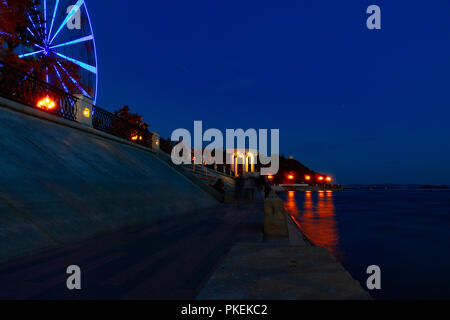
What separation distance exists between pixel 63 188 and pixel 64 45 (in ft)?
68.3

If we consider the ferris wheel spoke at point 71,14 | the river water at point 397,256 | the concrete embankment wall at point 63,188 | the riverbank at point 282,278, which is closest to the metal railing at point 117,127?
the concrete embankment wall at point 63,188

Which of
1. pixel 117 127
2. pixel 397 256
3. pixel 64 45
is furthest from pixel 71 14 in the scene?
pixel 397 256

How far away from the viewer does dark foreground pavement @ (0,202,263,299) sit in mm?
3141

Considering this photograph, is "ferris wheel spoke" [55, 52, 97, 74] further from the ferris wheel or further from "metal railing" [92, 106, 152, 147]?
"metal railing" [92, 106, 152, 147]

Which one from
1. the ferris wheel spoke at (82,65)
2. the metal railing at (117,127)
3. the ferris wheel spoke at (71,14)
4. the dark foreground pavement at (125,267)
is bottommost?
the dark foreground pavement at (125,267)

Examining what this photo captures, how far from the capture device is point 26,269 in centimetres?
394

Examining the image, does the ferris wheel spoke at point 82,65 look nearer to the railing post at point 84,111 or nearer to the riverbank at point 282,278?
the railing post at point 84,111

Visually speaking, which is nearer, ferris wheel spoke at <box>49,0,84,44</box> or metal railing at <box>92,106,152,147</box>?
metal railing at <box>92,106,152,147</box>

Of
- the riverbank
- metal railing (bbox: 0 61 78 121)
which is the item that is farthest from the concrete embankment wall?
the riverbank

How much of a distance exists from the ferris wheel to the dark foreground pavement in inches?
778

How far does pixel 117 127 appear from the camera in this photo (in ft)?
55.8

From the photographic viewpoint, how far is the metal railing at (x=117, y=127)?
49.8 ft

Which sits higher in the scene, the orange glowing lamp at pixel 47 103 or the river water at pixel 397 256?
the orange glowing lamp at pixel 47 103

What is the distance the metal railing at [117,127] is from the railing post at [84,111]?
2.38ft
